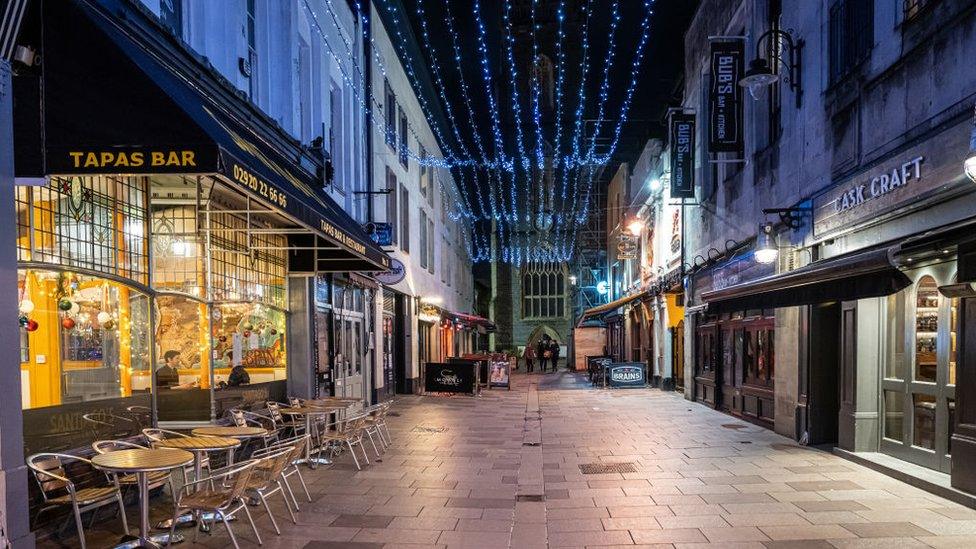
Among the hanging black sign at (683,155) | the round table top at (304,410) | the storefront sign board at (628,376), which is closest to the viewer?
the round table top at (304,410)

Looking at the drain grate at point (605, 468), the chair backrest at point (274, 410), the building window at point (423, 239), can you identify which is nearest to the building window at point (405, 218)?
the building window at point (423, 239)

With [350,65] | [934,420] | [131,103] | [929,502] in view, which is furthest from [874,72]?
[350,65]

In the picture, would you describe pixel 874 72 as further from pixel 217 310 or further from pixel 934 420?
pixel 217 310

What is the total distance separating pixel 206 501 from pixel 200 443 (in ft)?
3.68

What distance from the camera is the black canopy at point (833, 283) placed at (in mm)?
6684

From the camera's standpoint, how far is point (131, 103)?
507 centimetres

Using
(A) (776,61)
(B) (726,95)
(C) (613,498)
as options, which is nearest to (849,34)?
(A) (776,61)

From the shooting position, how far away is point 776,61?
11508 mm

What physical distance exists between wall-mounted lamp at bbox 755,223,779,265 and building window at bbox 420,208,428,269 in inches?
571

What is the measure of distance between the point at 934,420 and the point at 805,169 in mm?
4279

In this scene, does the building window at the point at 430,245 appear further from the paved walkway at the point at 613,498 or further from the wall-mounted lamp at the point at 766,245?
the wall-mounted lamp at the point at 766,245

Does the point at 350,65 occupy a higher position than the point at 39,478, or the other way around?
the point at 350,65

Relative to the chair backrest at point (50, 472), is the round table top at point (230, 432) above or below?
below

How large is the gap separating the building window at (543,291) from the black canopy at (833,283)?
38.7m
